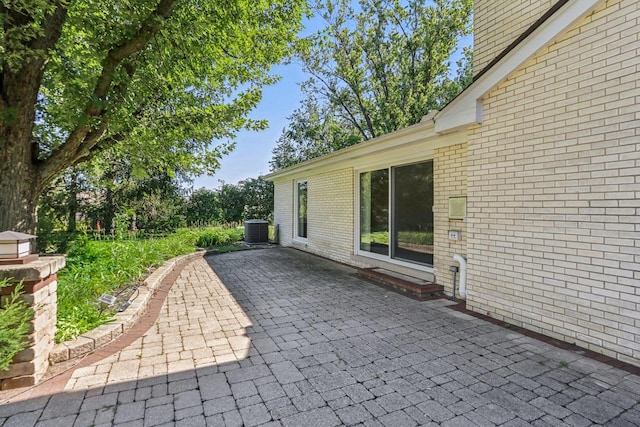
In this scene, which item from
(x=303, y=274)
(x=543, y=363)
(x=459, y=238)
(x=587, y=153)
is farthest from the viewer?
(x=303, y=274)

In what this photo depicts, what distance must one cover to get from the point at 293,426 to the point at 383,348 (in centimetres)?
146

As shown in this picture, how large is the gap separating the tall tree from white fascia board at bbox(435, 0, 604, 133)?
13.1ft

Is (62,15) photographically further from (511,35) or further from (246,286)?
(511,35)

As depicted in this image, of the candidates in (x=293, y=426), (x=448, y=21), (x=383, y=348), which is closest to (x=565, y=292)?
(x=383, y=348)

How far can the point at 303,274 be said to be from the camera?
276 inches

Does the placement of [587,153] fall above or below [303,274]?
above

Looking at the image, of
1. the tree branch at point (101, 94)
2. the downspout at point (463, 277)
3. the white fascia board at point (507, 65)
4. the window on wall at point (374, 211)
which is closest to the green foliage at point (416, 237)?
the window on wall at point (374, 211)

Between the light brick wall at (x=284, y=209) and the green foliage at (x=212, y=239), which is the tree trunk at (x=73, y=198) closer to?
the green foliage at (x=212, y=239)

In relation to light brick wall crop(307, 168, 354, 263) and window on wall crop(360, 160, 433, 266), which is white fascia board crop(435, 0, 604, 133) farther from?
light brick wall crop(307, 168, 354, 263)

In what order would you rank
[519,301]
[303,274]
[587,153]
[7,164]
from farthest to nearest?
[303,274], [7,164], [519,301], [587,153]

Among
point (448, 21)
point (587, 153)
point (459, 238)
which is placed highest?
point (448, 21)

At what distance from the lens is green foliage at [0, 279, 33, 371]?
2309 millimetres

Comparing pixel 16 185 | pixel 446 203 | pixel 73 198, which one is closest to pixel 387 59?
pixel 446 203

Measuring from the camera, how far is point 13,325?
2.43 metres
